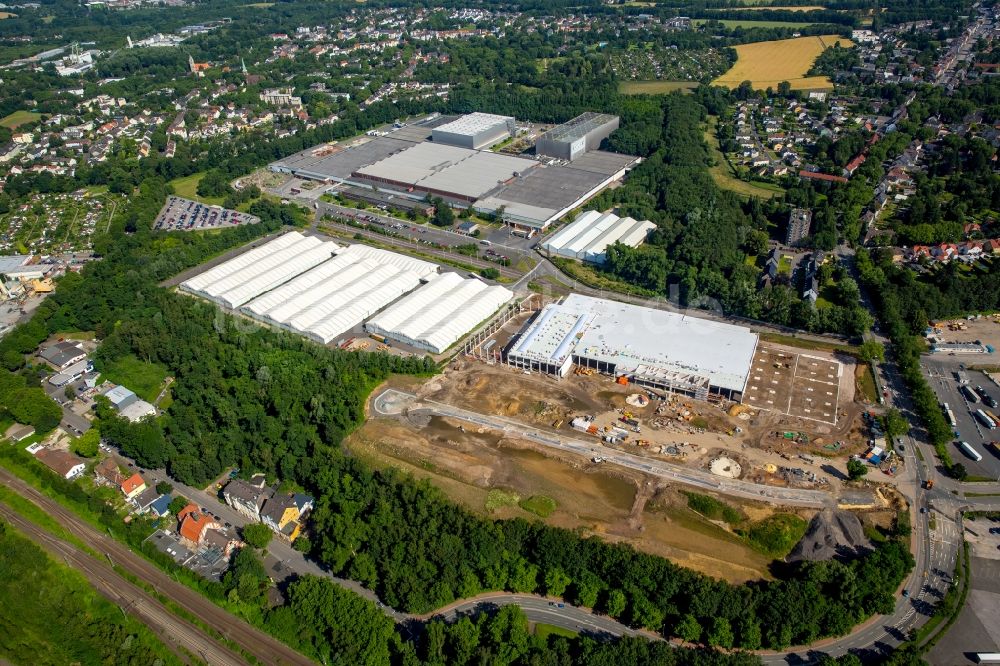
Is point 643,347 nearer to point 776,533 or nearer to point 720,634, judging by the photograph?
point 776,533

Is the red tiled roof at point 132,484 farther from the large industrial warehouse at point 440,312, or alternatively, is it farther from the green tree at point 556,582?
the green tree at point 556,582

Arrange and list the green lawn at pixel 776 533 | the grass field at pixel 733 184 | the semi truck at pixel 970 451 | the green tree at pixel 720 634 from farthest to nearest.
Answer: the grass field at pixel 733 184 < the semi truck at pixel 970 451 < the green lawn at pixel 776 533 < the green tree at pixel 720 634

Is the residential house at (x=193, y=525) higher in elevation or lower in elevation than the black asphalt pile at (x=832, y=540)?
higher

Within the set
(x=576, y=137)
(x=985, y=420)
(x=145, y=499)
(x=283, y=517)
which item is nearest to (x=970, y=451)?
(x=985, y=420)

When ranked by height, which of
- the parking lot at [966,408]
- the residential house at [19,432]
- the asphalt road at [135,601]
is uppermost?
the residential house at [19,432]

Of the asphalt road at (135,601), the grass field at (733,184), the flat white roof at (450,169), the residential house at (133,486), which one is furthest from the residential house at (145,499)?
the grass field at (733,184)

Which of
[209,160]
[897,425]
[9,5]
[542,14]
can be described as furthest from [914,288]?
[9,5]

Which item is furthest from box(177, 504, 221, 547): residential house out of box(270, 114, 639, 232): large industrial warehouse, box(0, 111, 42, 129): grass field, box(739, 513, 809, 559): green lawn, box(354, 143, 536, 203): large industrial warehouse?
box(0, 111, 42, 129): grass field
